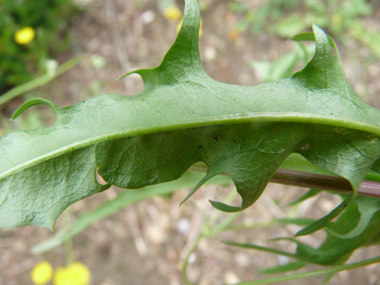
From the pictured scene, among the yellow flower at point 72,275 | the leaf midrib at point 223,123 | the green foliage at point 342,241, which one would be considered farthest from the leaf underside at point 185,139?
the yellow flower at point 72,275

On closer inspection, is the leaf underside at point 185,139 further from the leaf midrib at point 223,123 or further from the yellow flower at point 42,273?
the yellow flower at point 42,273

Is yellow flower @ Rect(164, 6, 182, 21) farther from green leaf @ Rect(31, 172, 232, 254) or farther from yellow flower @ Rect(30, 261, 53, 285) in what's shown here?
yellow flower @ Rect(30, 261, 53, 285)

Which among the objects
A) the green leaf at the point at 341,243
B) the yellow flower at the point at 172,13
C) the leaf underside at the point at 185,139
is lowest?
the green leaf at the point at 341,243

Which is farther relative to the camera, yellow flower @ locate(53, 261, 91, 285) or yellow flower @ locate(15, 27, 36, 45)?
yellow flower @ locate(15, 27, 36, 45)

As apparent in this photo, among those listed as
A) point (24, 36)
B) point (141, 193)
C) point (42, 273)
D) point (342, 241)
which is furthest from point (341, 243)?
point (24, 36)

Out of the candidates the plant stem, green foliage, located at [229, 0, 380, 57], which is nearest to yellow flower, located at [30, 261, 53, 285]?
the plant stem

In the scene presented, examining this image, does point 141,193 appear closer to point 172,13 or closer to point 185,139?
point 185,139
